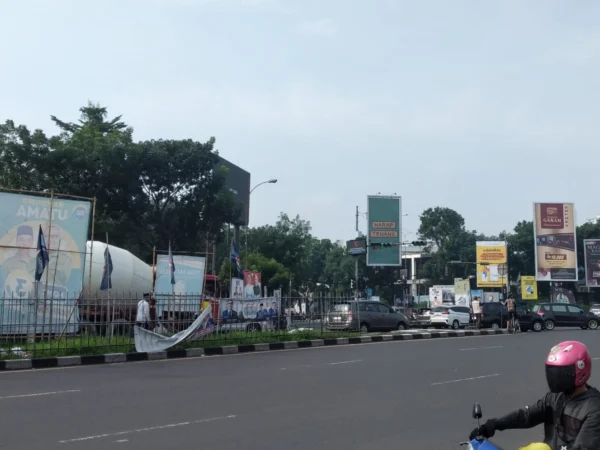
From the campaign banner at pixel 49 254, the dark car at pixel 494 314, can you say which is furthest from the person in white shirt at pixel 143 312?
the dark car at pixel 494 314

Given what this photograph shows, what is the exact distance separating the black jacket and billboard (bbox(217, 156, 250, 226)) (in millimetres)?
46212

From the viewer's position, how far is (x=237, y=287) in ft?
98.5

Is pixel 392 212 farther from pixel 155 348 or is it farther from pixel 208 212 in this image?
pixel 155 348

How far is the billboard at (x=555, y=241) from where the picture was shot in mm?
61625

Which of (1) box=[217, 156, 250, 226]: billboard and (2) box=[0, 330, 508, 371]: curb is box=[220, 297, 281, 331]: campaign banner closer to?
(2) box=[0, 330, 508, 371]: curb

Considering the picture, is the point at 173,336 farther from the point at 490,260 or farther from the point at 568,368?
the point at 490,260

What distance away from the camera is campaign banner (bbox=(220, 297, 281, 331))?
21438 millimetres

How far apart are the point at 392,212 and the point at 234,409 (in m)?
44.3

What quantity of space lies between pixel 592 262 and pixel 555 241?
41.3ft

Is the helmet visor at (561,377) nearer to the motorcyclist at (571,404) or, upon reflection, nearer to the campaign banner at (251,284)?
the motorcyclist at (571,404)

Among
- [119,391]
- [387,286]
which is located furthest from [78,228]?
[387,286]

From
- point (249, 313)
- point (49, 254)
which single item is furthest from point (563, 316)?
point (49, 254)

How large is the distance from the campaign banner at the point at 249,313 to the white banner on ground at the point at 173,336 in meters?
0.77

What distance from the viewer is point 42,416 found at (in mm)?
9055
